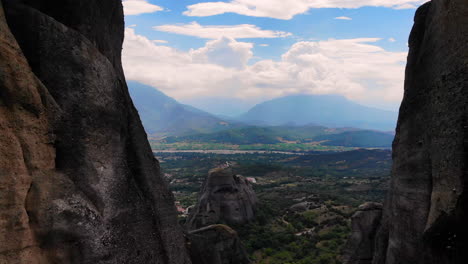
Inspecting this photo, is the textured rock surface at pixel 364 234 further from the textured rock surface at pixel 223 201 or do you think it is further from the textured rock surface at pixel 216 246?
the textured rock surface at pixel 223 201

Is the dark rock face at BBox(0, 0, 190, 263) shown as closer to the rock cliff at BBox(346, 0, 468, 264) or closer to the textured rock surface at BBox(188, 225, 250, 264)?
the textured rock surface at BBox(188, 225, 250, 264)

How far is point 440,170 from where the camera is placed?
397 inches

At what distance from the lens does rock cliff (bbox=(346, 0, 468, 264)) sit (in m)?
9.35

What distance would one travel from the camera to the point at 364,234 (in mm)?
17734

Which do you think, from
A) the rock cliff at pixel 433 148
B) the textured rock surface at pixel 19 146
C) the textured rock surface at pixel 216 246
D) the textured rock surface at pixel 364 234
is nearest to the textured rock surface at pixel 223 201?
the textured rock surface at pixel 216 246

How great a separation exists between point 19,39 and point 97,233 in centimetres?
531

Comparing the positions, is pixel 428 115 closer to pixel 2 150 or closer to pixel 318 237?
pixel 2 150

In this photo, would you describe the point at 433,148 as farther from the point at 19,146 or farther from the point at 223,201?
the point at 223,201

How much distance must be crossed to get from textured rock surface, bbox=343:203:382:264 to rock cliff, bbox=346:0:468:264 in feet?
11.0

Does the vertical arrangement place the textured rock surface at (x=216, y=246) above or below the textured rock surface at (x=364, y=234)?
below

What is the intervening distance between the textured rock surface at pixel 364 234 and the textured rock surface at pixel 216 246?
272 inches

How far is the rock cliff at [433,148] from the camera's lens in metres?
9.35

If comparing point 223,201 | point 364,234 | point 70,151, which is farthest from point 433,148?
point 223,201

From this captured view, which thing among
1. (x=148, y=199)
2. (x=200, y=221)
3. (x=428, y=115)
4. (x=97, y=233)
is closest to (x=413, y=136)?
(x=428, y=115)
